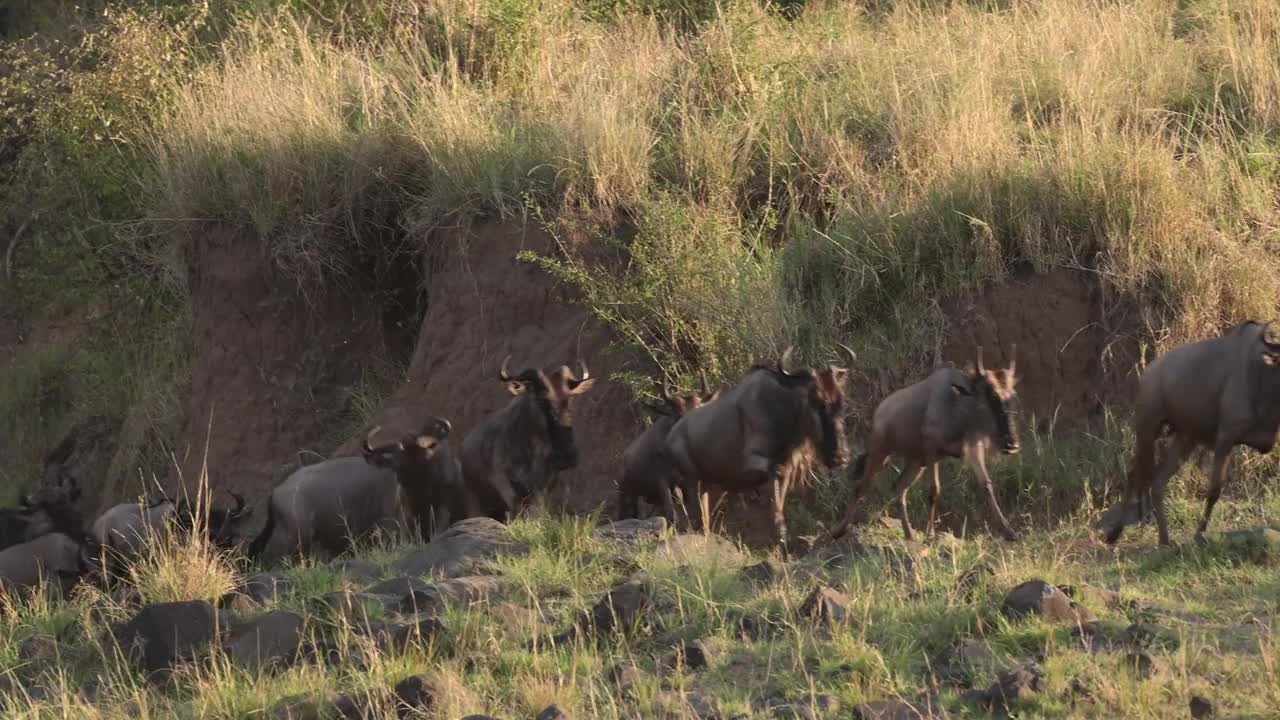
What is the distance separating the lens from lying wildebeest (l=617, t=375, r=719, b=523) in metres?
10.4

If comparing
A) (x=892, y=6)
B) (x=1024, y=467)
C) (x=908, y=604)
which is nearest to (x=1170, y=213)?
(x=1024, y=467)

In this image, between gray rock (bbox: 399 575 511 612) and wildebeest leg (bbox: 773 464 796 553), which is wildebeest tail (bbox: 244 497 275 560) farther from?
wildebeest leg (bbox: 773 464 796 553)

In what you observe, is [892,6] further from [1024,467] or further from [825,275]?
[1024,467]

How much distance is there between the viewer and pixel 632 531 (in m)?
9.10

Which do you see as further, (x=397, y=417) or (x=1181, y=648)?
(x=397, y=417)

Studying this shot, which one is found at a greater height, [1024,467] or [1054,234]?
[1054,234]

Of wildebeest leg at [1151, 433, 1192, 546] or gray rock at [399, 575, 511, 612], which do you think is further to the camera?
wildebeest leg at [1151, 433, 1192, 546]

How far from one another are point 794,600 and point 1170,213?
461 centimetres

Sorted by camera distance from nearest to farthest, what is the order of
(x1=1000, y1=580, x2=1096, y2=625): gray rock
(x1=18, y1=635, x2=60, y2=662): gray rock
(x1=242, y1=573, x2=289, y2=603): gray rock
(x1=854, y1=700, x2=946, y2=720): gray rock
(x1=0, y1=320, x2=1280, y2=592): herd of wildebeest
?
(x1=854, y1=700, x2=946, y2=720): gray rock → (x1=1000, y1=580, x2=1096, y2=625): gray rock → (x1=18, y1=635, x2=60, y2=662): gray rock → (x1=242, y1=573, x2=289, y2=603): gray rock → (x1=0, y1=320, x2=1280, y2=592): herd of wildebeest

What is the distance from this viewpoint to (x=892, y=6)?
16.8 meters

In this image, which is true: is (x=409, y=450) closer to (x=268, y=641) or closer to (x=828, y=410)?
(x=828, y=410)

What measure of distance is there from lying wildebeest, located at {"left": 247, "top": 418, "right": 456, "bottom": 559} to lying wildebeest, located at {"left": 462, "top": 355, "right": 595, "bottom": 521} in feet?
1.04

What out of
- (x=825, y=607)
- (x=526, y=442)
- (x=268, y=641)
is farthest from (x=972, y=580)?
(x=526, y=442)

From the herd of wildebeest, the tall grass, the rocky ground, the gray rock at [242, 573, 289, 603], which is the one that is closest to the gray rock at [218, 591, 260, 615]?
the rocky ground
